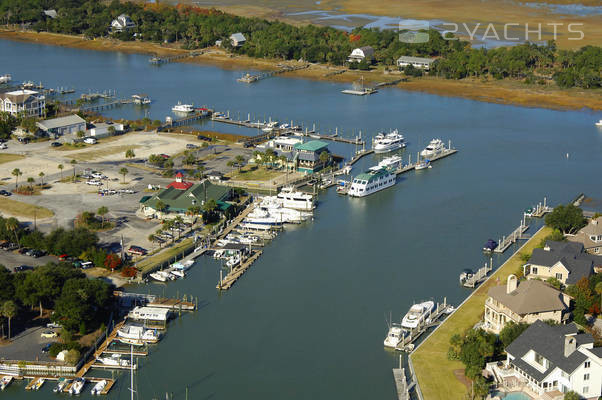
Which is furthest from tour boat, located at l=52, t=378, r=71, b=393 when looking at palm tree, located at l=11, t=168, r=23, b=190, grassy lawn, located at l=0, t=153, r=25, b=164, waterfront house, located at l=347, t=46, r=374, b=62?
waterfront house, located at l=347, t=46, r=374, b=62

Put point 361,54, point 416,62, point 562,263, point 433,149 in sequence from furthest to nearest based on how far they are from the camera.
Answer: point 361,54
point 416,62
point 433,149
point 562,263

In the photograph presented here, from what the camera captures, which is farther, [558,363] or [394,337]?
[394,337]

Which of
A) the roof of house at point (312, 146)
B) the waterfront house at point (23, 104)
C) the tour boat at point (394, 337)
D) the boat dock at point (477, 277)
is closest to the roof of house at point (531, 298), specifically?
the tour boat at point (394, 337)

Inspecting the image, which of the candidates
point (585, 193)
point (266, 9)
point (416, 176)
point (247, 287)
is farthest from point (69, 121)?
point (266, 9)

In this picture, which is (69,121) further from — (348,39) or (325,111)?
(348,39)

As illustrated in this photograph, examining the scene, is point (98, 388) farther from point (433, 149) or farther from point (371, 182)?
point (433, 149)

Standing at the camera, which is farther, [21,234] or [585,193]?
[585,193]

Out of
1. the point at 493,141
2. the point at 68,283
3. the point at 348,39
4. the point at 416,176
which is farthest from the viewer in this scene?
the point at 348,39

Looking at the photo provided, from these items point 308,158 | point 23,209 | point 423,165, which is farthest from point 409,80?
point 23,209
